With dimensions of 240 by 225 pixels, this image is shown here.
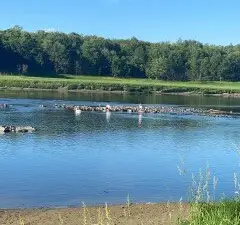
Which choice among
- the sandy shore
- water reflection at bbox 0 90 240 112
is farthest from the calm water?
water reflection at bbox 0 90 240 112

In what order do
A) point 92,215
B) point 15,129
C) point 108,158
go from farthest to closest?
point 15,129
point 108,158
point 92,215

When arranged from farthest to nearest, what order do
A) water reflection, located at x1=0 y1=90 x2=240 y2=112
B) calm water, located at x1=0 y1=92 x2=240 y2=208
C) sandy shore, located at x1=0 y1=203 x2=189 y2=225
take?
1. water reflection, located at x1=0 y1=90 x2=240 y2=112
2. calm water, located at x1=0 y1=92 x2=240 y2=208
3. sandy shore, located at x1=0 y1=203 x2=189 y2=225

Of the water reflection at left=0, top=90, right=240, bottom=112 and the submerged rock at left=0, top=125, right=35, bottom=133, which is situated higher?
the water reflection at left=0, top=90, right=240, bottom=112

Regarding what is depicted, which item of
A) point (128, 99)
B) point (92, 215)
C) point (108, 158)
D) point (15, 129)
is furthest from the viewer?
point (128, 99)

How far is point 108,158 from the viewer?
1609 inches

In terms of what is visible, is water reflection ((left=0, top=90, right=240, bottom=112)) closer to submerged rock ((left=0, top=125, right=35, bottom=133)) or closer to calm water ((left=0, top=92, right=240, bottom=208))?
calm water ((left=0, top=92, right=240, bottom=208))

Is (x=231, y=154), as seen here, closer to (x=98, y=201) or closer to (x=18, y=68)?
(x=98, y=201)

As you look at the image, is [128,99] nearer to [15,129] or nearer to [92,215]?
[15,129]

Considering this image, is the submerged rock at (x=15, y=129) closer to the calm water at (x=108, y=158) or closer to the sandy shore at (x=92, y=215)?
the calm water at (x=108, y=158)

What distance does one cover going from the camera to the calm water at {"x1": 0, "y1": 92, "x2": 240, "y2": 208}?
29000mm

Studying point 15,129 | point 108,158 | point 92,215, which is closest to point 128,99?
point 15,129

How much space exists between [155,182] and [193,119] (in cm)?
4541

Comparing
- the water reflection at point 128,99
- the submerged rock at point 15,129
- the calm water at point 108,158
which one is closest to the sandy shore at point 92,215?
the calm water at point 108,158

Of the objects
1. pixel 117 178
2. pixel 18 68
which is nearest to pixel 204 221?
pixel 117 178
